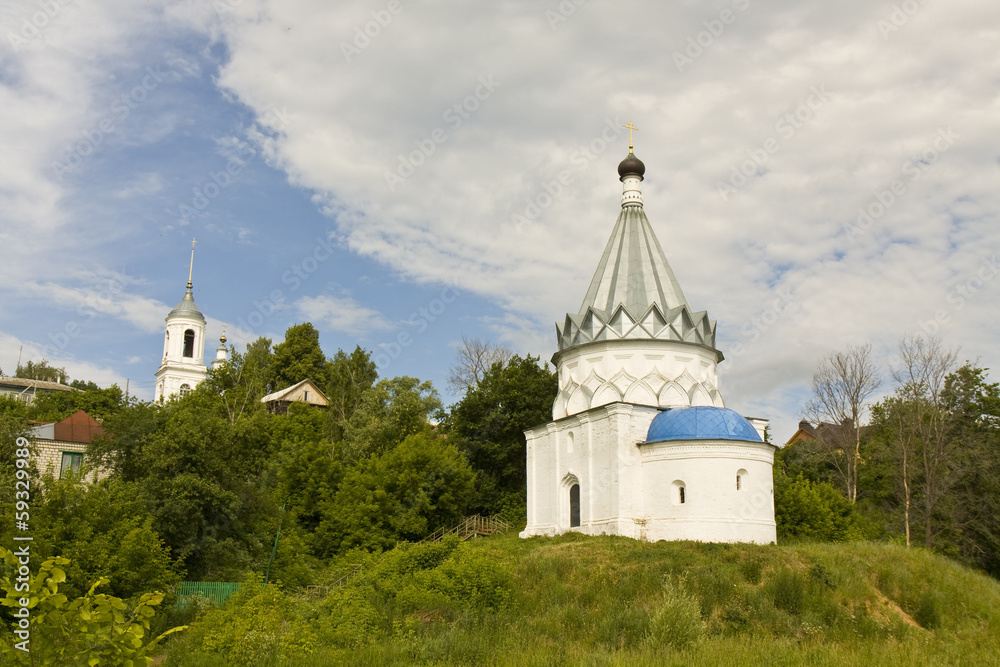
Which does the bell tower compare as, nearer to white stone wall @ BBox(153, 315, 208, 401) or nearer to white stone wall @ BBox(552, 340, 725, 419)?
white stone wall @ BBox(153, 315, 208, 401)

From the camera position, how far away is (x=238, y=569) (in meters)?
22.5

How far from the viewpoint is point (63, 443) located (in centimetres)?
2653

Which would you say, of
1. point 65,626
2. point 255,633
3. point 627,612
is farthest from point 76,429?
point 65,626

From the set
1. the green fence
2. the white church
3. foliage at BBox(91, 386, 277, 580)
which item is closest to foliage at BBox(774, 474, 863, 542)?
the white church

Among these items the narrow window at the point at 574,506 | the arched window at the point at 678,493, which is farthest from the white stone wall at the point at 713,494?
the narrow window at the point at 574,506

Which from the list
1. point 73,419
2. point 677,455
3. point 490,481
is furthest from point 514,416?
point 73,419

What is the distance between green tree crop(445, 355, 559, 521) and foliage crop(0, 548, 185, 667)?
26641 millimetres

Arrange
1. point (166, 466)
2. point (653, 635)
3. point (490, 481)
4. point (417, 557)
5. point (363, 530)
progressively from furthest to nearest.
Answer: point (490, 481) < point (363, 530) < point (166, 466) < point (417, 557) < point (653, 635)

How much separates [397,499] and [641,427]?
920 centimetres

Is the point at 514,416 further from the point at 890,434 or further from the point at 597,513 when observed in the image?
the point at 890,434

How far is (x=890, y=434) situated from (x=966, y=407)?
3.25 metres

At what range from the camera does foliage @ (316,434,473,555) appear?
26.1 m

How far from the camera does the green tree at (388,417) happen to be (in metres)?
32.5

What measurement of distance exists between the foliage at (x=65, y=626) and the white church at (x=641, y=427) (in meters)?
18.1
